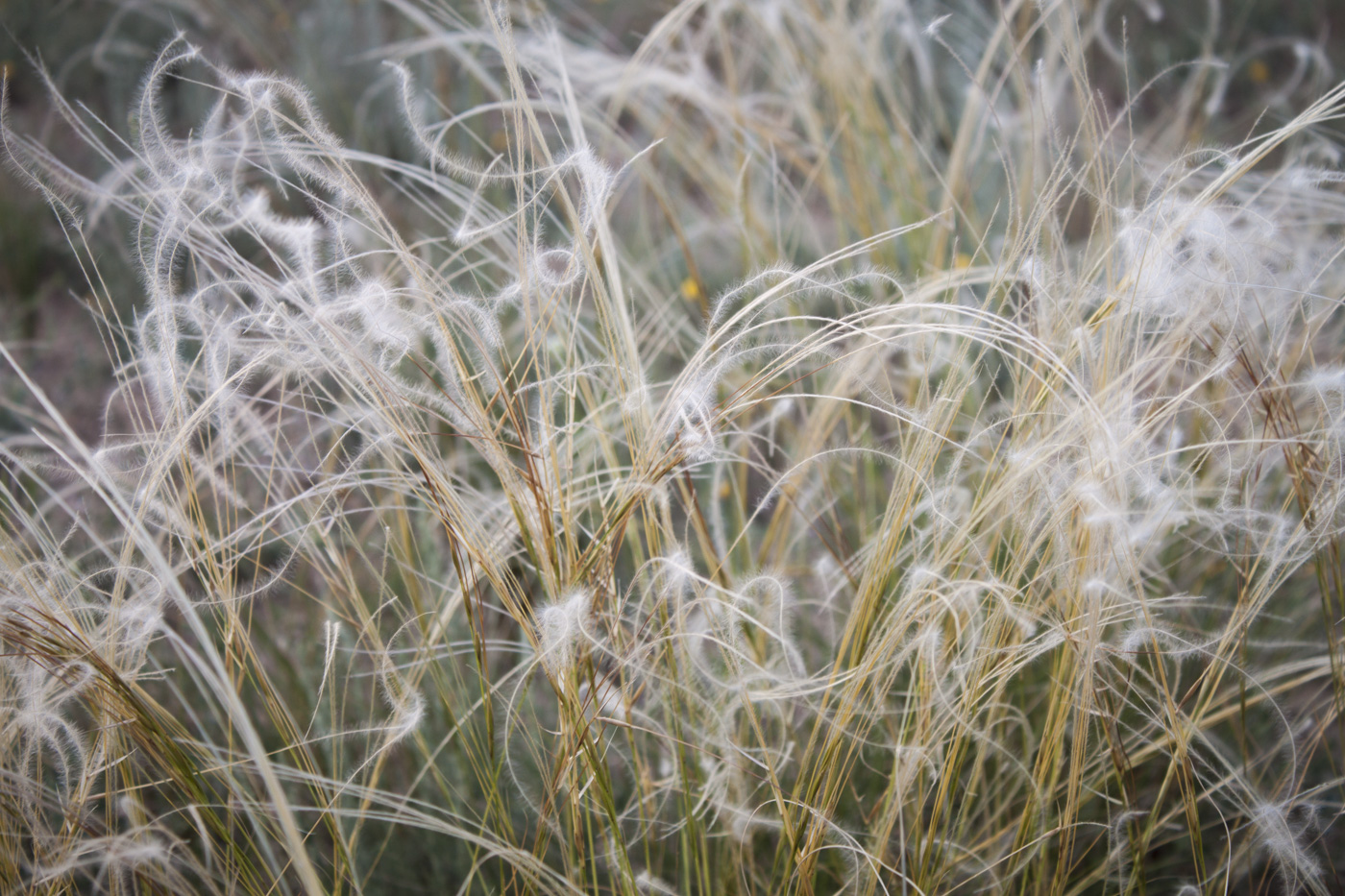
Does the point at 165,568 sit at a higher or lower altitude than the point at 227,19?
lower

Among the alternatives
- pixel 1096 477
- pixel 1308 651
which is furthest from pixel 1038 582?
pixel 1308 651

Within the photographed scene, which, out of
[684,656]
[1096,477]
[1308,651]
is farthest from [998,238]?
[684,656]

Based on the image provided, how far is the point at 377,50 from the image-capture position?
6.93 ft

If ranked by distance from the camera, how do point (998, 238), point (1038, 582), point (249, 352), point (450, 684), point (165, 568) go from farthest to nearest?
1. point (998, 238)
2. point (450, 684)
3. point (1038, 582)
4. point (249, 352)
5. point (165, 568)

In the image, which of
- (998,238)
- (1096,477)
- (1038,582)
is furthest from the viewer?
(998,238)

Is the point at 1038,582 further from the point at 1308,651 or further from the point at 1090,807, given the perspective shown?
the point at 1308,651

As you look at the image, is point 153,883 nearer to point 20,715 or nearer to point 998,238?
point 20,715

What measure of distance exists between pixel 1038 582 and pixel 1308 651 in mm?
575

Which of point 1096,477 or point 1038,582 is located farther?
point 1038,582

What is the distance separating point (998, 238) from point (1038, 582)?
111cm

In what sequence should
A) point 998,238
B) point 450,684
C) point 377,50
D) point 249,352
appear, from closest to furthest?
point 249,352 < point 450,684 < point 998,238 < point 377,50

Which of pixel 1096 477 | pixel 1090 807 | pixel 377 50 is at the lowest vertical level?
pixel 1090 807

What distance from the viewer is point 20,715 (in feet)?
2.58

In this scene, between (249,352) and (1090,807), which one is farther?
(1090,807)
